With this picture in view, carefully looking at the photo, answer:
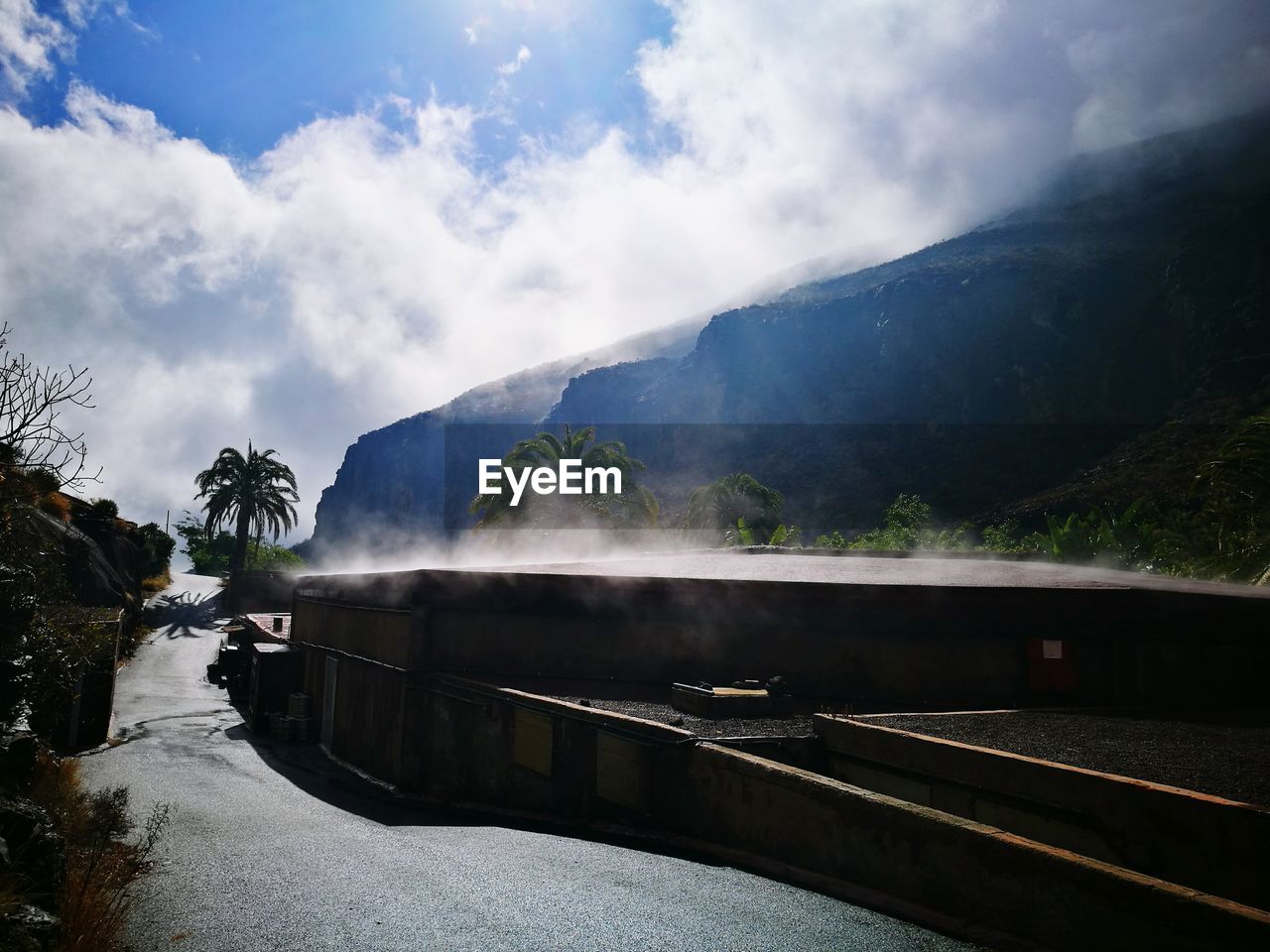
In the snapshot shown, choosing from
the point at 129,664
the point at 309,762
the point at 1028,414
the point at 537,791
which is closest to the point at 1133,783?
the point at 537,791

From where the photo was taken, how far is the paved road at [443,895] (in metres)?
6.38

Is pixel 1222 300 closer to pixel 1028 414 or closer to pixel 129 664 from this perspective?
pixel 1028 414

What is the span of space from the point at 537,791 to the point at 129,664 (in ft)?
115

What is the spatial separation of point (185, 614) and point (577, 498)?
119 feet

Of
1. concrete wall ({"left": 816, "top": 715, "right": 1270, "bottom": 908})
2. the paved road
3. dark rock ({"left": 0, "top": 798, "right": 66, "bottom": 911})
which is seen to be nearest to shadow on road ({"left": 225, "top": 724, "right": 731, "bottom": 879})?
the paved road

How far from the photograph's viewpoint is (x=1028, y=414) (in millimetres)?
95938

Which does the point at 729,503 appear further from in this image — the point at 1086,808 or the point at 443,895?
the point at 443,895

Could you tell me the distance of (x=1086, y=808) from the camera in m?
7.17

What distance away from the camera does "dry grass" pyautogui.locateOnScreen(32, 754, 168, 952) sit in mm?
6500

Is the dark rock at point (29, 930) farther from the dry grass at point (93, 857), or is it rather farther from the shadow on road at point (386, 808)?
the shadow on road at point (386, 808)

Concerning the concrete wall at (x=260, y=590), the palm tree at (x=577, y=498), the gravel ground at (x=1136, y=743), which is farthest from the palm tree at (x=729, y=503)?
the gravel ground at (x=1136, y=743)

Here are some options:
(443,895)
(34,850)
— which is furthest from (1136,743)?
(34,850)

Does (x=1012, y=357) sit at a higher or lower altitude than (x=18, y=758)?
higher

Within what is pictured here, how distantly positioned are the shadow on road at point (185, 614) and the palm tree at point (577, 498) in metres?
25.4
